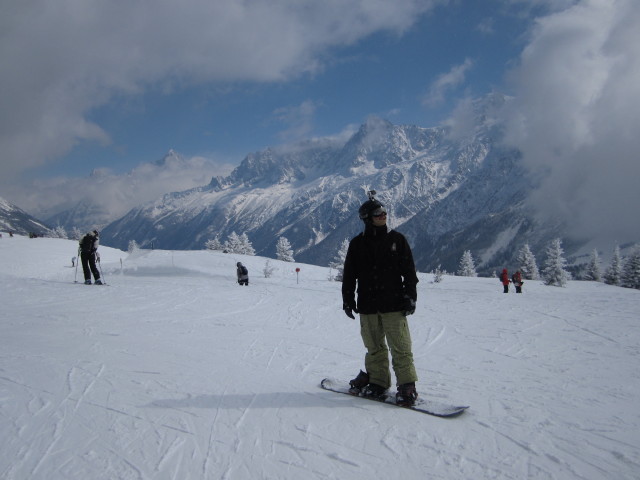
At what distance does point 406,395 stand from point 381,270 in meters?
1.43

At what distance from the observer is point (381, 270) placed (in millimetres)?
4461

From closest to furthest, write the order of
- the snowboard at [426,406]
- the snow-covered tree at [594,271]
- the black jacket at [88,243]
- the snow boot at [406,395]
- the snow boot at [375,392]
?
the snowboard at [426,406]
the snow boot at [406,395]
the snow boot at [375,392]
the black jacket at [88,243]
the snow-covered tree at [594,271]

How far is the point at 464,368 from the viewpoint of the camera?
612 centimetres

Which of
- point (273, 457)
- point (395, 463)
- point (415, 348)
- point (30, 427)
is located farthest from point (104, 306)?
point (395, 463)

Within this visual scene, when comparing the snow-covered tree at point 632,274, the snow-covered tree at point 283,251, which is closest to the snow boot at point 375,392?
the snow-covered tree at point 632,274

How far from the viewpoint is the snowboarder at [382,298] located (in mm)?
4344

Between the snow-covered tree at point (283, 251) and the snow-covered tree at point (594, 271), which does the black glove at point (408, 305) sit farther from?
the snow-covered tree at point (594, 271)

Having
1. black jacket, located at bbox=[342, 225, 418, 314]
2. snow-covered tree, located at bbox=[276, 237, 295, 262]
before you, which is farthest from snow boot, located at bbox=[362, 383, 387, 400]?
snow-covered tree, located at bbox=[276, 237, 295, 262]

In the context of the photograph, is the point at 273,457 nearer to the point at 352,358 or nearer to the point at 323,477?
the point at 323,477

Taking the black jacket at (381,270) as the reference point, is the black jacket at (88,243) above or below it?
above

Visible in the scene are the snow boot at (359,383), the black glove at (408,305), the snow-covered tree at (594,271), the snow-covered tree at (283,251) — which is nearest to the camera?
the black glove at (408,305)

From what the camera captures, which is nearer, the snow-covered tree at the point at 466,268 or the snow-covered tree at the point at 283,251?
the snow-covered tree at the point at 283,251

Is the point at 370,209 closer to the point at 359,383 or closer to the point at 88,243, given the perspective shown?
the point at 359,383

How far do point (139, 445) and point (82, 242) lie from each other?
14.2 meters
